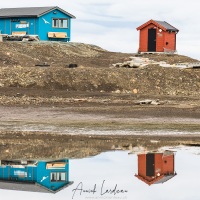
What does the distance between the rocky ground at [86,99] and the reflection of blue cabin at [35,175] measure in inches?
67.0

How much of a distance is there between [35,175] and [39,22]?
5335 centimetres

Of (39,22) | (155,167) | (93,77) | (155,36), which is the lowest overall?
(155,167)

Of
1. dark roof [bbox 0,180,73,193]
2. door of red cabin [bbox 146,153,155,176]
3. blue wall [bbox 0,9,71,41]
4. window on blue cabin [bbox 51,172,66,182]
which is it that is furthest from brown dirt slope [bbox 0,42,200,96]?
dark roof [bbox 0,180,73,193]

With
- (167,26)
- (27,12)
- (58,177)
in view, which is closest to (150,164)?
(58,177)

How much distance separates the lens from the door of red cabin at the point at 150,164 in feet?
56.0

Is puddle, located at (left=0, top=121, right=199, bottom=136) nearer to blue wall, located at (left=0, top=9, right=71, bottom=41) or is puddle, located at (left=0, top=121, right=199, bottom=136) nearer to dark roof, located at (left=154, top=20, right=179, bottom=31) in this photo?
dark roof, located at (left=154, top=20, right=179, bottom=31)

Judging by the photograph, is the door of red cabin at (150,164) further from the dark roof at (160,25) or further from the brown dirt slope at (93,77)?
the dark roof at (160,25)

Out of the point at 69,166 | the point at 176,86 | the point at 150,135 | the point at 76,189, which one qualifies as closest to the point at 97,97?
the point at 176,86

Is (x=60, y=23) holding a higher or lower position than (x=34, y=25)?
higher

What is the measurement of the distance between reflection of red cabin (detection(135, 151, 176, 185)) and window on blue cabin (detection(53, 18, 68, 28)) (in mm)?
51566

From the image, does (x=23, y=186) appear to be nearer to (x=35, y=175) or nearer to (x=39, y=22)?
(x=35, y=175)

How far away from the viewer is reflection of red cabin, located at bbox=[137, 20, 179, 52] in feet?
219

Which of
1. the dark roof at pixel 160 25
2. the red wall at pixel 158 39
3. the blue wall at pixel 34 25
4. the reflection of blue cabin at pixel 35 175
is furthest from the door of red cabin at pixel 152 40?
the reflection of blue cabin at pixel 35 175

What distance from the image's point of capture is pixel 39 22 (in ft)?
226
